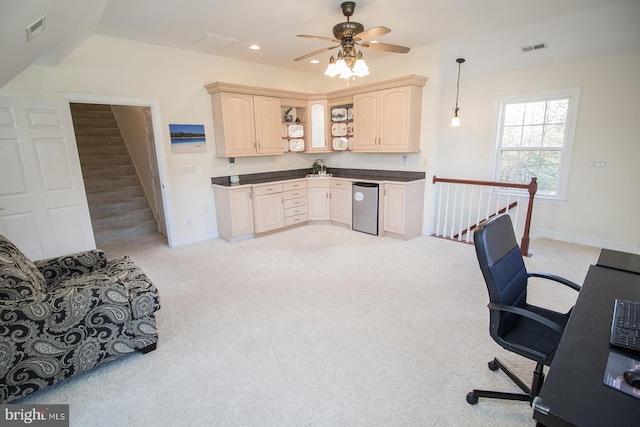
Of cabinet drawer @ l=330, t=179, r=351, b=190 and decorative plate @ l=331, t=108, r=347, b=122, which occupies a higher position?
decorative plate @ l=331, t=108, r=347, b=122

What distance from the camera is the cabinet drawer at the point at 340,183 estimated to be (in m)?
5.30

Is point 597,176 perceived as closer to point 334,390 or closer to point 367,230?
point 367,230

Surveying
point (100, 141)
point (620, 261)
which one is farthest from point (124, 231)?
point (620, 261)

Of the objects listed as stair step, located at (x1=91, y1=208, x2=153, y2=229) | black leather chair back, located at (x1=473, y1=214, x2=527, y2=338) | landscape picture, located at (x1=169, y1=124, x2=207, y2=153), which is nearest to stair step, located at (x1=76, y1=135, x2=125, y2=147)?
stair step, located at (x1=91, y1=208, x2=153, y2=229)

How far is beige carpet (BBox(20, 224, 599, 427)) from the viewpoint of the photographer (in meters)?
1.78

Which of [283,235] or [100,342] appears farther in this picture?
[283,235]

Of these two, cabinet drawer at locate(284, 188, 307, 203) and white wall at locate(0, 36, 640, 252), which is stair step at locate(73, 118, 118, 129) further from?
cabinet drawer at locate(284, 188, 307, 203)

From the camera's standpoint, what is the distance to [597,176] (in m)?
4.42

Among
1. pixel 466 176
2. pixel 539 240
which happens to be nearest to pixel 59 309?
pixel 539 240

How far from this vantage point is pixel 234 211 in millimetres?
4727

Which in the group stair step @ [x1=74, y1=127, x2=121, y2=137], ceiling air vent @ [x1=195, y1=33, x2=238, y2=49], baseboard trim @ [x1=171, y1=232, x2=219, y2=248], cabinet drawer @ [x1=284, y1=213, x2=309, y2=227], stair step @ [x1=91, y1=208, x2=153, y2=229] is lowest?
baseboard trim @ [x1=171, y1=232, x2=219, y2=248]

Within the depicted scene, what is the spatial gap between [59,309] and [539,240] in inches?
228

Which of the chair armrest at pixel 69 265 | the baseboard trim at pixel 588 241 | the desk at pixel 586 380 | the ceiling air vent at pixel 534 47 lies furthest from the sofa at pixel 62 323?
the baseboard trim at pixel 588 241

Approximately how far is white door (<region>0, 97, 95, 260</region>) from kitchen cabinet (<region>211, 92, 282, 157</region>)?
5.94 feet
